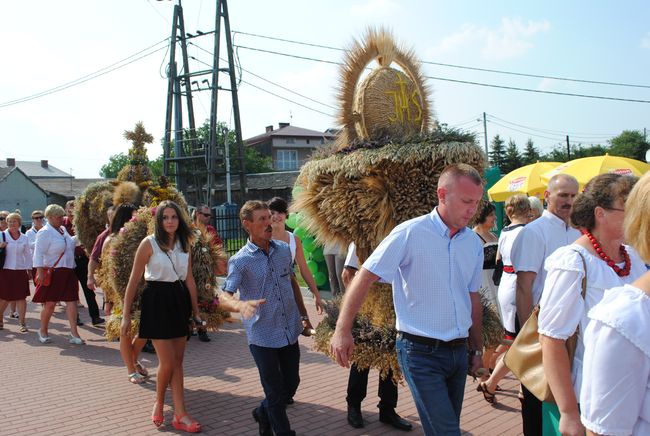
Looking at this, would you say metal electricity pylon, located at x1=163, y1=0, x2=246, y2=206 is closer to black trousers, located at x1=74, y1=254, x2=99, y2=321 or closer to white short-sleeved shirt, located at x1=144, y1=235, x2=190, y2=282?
black trousers, located at x1=74, y1=254, x2=99, y2=321

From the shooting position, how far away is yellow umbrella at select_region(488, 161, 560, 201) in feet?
40.6

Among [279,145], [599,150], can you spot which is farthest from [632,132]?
[279,145]

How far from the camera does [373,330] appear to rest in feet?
13.9

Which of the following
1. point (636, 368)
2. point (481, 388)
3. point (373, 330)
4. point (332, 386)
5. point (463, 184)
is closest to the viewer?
point (636, 368)

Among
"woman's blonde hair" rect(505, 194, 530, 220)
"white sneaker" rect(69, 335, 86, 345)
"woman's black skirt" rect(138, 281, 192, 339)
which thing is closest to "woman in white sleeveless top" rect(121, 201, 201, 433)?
"woman's black skirt" rect(138, 281, 192, 339)

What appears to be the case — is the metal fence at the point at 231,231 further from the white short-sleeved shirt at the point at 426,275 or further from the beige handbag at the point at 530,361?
the beige handbag at the point at 530,361

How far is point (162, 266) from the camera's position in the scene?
5074mm

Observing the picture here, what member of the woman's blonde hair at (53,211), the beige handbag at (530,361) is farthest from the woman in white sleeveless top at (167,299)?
the woman's blonde hair at (53,211)

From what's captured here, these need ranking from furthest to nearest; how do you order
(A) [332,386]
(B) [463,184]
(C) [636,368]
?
(A) [332,386] < (B) [463,184] < (C) [636,368]

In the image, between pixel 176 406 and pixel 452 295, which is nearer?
pixel 452 295

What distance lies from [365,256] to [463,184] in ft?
5.03

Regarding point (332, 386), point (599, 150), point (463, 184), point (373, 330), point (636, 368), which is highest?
point (599, 150)

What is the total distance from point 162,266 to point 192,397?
1622 millimetres

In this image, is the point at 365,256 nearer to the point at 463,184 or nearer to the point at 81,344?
the point at 463,184
